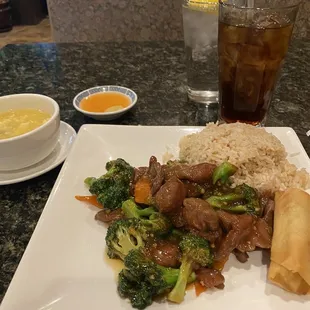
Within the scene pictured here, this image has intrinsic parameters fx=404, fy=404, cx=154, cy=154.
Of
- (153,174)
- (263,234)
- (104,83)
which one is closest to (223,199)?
(263,234)

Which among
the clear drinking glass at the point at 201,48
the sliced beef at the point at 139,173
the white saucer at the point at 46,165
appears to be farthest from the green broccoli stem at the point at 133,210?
the clear drinking glass at the point at 201,48

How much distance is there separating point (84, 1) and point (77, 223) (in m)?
3.13

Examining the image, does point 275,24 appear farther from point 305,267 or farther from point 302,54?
point 302,54

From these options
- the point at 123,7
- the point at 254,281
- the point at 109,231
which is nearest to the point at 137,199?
the point at 109,231

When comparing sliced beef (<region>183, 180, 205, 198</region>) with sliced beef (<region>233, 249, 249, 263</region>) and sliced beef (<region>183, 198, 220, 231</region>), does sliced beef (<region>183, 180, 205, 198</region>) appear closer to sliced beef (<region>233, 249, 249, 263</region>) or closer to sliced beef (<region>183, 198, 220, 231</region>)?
sliced beef (<region>183, 198, 220, 231</region>)

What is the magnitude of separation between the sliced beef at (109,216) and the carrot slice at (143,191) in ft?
0.26

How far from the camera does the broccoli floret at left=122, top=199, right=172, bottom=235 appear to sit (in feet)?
4.03

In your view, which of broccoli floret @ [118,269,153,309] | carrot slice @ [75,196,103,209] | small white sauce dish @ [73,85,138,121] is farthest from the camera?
small white sauce dish @ [73,85,138,121]

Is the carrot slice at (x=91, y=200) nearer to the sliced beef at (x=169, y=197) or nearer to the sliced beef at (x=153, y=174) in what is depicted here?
the sliced beef at (x=153, y=174)

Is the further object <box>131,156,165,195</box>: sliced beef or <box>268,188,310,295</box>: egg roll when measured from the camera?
<box>131,156,165,195</box>: sliced beef

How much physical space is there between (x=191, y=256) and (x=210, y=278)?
80 mm

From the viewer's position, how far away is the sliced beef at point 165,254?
1.17 metres

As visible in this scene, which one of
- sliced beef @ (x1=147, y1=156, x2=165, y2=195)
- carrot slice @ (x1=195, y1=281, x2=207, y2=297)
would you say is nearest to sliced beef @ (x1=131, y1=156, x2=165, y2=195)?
sliced beef @ (x1=147, y1=156, x2=165, y2=195)

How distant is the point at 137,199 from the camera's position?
140 centimetres
